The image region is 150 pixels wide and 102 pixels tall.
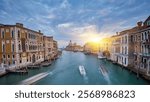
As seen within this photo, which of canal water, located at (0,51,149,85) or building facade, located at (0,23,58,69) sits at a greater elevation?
building facade, located at (0,23,58,69)

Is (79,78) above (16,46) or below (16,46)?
below

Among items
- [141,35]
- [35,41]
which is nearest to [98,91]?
[141,35]

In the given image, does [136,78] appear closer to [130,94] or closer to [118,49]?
[130,94]

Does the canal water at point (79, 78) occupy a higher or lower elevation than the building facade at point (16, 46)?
lower

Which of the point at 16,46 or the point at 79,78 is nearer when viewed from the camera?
the point at 79,78

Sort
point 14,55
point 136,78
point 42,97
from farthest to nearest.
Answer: point 14,55, point 136,78, point 42,97

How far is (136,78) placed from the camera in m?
5.25

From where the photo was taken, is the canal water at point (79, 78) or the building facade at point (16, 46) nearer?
the canal water at point (79, 78)

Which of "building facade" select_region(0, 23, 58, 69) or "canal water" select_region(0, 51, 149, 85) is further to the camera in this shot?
"building facade" select_region(0, 23, 58, 69)

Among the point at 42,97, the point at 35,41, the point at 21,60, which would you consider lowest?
the point at 42,97

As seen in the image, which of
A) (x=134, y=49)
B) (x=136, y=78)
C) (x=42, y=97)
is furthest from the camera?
(x=134, y=49)

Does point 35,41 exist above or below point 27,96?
above

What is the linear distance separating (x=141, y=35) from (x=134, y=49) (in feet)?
3.58

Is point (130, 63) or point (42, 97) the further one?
point (130, 63)
